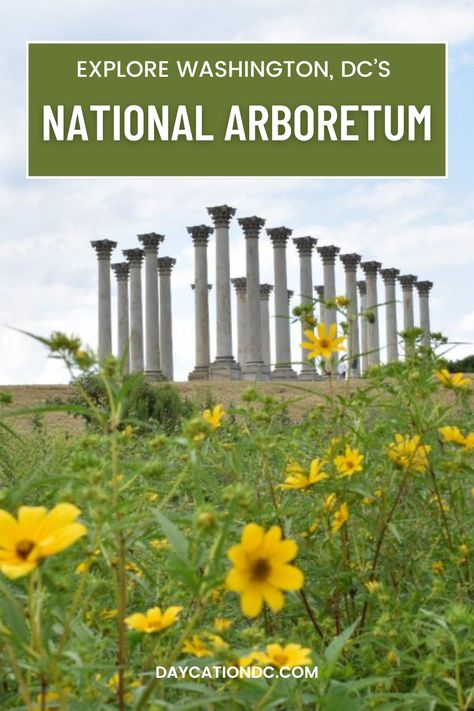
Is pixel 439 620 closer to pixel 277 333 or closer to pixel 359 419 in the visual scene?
pixel 359 419

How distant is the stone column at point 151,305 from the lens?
162ft

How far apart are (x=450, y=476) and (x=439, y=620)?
3.57 ft

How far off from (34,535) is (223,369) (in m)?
44.2

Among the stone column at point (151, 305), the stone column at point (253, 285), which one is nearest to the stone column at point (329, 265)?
the stone column at point (253, 285)

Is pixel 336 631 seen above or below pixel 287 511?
below

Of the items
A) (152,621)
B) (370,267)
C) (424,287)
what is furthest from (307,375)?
(152,621)

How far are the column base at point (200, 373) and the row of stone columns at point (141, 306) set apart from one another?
257 centimetres

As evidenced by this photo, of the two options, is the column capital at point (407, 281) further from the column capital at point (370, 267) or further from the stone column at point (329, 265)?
the stone column at point (329, 265)

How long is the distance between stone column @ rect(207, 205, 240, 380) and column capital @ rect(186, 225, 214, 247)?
117 centimetres

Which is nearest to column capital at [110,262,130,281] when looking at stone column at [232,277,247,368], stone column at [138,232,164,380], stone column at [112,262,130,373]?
stone column at [112,262,130,373]

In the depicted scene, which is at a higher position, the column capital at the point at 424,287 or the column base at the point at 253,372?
the column capital at the point at 424,287

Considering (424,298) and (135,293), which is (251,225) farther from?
(424,298)

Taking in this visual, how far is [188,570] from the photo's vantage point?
162cm

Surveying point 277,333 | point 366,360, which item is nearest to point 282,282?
point 277,333
